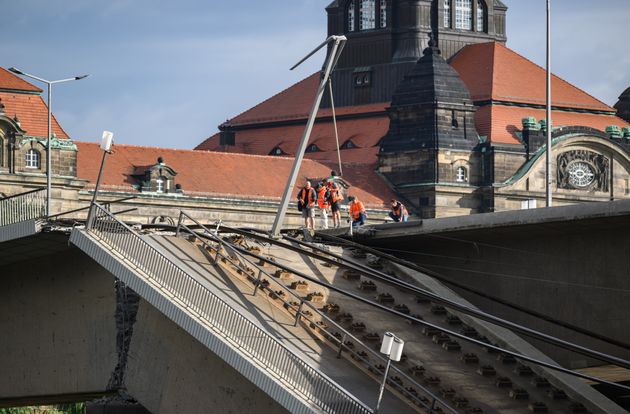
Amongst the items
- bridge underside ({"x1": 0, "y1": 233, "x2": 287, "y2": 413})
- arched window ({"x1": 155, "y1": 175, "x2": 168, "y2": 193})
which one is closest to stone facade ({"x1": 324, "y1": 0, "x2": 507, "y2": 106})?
arched window ({"x1": 155, "y1": 175, "x2": 168, "y2": 193})

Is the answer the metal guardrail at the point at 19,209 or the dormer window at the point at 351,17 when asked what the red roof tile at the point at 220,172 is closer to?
the dormer window at the point at 351,17

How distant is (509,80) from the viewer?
100875 mm

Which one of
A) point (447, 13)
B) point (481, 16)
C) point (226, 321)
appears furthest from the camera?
point (481, 16)

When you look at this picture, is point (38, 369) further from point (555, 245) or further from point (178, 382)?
point (555, 245)

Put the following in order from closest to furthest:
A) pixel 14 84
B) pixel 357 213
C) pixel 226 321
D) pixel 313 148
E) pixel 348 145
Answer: pixel 226 321
pixel 357 213
pixel 14 84
pixel 313 148
pixel 348 145

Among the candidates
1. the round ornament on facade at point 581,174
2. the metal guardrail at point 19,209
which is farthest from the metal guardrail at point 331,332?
the round ornament on facade at point 581,174

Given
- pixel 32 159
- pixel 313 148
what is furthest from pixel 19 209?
pixel 313 148

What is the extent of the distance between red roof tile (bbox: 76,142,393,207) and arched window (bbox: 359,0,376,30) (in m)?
11.2

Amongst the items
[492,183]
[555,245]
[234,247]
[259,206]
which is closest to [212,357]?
[234,247]

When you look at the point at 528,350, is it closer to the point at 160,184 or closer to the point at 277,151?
the point at 160,184

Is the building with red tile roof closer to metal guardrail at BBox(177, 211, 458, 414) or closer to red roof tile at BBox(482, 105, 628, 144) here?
red roof tile at BBox(482, 105, 628, 144)

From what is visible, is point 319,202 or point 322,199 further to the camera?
point 322,199

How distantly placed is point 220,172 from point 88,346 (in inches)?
2217

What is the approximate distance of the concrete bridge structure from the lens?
31.9m
